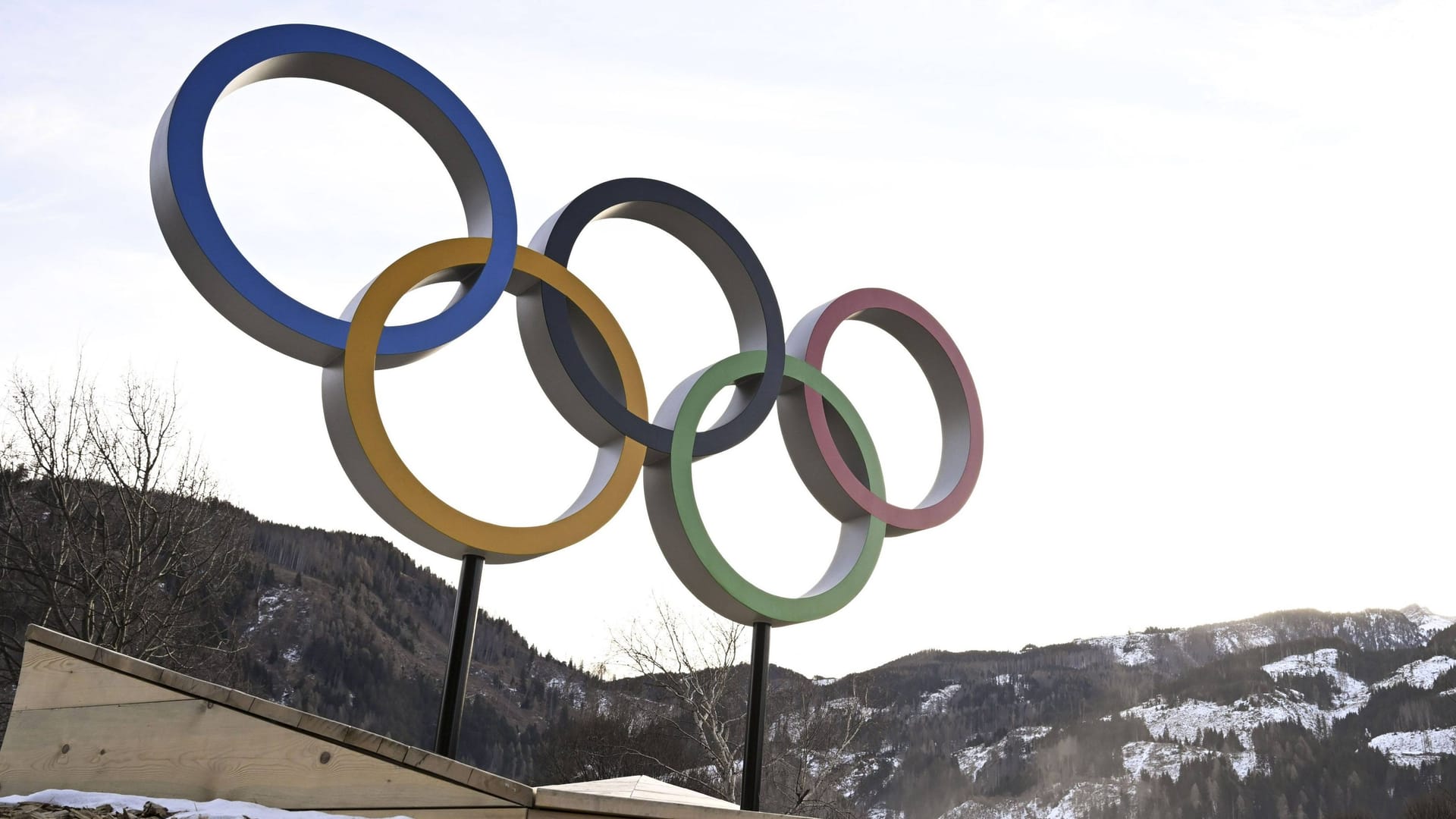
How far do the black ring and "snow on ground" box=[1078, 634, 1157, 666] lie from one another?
55.5 meters

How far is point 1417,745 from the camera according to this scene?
5088 cm

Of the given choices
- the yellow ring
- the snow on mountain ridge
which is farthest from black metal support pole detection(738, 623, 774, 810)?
the snow on mountain ridge

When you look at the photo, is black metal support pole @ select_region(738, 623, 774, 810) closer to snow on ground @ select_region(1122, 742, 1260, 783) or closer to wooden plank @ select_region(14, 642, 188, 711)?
wooden plank @ select_region(14, 642, 188, 711)

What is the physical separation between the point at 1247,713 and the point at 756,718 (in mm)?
58725

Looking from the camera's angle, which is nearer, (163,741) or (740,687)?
(163,741)

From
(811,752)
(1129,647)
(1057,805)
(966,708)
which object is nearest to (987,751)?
(966,708)

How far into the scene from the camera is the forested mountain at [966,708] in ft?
105

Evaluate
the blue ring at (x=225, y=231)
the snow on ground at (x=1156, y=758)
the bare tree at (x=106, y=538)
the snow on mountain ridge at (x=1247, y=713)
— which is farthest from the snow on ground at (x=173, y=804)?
the snow on mountain ridge at (x=1247, y=713)

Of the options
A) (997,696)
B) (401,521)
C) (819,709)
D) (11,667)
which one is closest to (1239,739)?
(997,696)

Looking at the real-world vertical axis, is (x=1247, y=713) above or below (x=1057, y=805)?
above

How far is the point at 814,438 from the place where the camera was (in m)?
6.67

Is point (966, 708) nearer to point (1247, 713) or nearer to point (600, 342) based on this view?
point (1247, 713)

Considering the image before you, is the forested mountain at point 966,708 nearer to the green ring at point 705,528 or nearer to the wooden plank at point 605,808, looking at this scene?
the green ring at point 705,528

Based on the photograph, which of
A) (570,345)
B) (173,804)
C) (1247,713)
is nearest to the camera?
(173,804)
